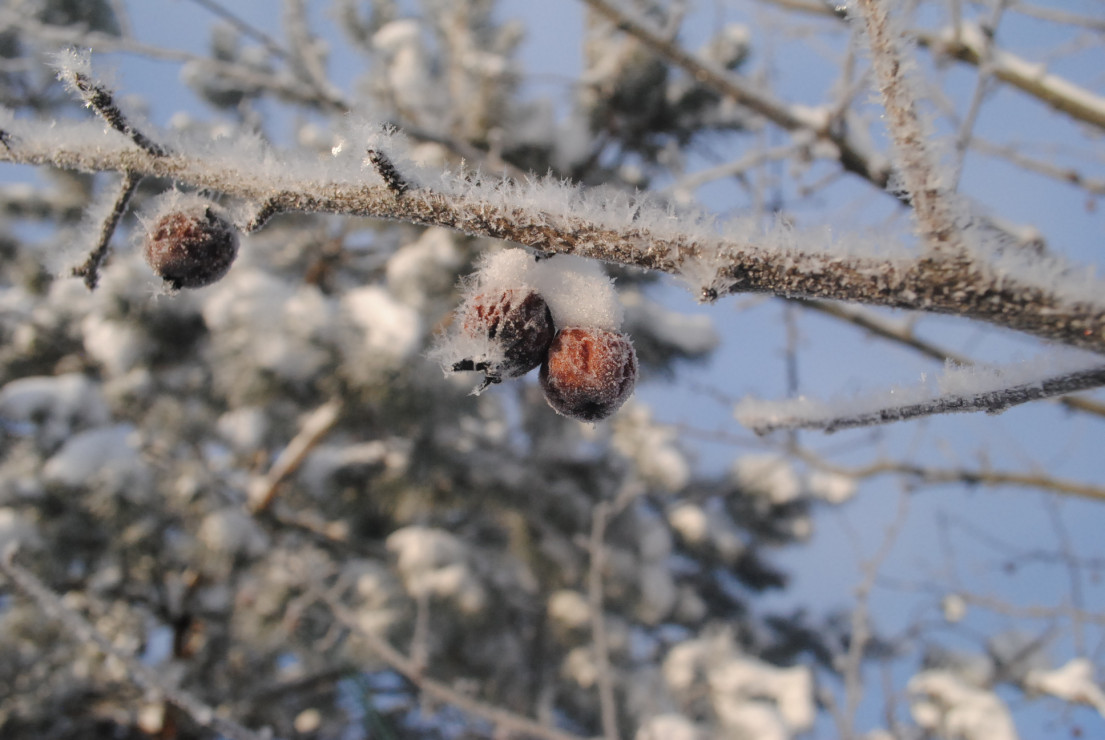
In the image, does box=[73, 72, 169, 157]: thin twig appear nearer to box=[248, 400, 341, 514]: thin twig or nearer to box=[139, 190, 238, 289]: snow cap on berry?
box=[139, 190, 238, 289]: snow cap on berry

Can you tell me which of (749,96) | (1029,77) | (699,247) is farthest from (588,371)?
(1029,77)

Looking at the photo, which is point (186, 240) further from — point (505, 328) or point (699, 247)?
point (699, 247)

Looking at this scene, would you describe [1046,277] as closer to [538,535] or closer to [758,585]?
[538,535]

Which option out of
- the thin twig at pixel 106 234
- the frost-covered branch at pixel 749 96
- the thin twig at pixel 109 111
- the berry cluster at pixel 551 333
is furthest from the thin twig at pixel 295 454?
the berry cluster at pixel 551 333

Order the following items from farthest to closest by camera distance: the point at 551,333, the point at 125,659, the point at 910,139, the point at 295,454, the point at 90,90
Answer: the point at 295,454 → the point at 125,659 → the point at 551,333 → the point at 90,90 → the point at 910,139

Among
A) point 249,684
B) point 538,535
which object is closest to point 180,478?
point 249,684

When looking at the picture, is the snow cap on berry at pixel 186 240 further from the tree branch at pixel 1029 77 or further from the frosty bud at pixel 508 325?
the tree branch at pixel 1029 77

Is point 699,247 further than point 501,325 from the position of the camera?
No
